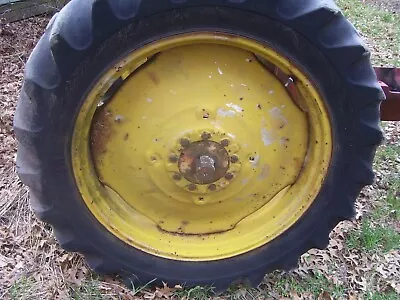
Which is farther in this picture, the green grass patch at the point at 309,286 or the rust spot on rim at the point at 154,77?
the green grass patch at the point at 309,286

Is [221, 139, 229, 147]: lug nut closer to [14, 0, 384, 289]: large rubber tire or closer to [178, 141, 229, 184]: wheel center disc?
[178, 141, 229, 184]: wheel center disc

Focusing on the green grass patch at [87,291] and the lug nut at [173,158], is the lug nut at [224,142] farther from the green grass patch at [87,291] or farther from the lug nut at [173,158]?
the green grass patch at [87,291]

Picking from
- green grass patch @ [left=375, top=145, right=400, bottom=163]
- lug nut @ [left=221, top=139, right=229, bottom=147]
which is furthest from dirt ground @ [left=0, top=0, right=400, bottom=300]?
lug nut @ [left=221, top=139, right=229, bottom=147]

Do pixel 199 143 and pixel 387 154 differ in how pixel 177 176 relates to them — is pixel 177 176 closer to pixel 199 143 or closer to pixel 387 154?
pixel 199 143

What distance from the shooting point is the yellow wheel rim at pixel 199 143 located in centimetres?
250

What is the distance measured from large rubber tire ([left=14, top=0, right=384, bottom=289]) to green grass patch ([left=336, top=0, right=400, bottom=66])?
147 inches

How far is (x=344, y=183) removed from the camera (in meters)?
2.61

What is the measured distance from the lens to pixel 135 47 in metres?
2.28

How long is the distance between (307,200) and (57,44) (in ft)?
3.98

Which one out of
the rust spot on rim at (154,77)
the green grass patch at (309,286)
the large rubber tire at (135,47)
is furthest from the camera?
the green grass patch at (309,286)

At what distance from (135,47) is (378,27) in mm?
5656

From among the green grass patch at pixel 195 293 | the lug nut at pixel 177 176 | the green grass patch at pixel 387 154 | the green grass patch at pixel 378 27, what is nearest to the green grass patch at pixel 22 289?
the green grass patch at pixel 195 293

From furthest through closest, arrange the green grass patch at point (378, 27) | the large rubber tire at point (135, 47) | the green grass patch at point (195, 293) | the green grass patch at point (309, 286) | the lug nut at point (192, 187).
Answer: the green grass patch at point (378, 27)
the green grass patch at point (309, 286)
the green grass patch at point (195, 293)
the lug nut at point (192, 187)
the large rubber tire at point (135, 47)

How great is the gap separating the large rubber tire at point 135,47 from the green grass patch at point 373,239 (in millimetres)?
709
